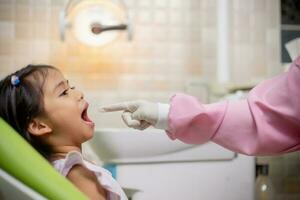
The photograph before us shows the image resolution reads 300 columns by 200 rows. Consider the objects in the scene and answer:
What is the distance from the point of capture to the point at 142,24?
1.71 m

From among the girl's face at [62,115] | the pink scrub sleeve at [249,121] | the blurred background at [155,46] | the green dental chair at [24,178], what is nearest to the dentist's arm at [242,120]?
the pink scrub sleeve at [249,121]

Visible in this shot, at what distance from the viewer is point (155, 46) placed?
5.64 ft

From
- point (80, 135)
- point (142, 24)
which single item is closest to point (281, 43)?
point (142, 24)

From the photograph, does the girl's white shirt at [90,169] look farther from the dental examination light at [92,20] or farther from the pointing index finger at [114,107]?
the dental examination light at [92,20]

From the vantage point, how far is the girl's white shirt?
2.83 ft

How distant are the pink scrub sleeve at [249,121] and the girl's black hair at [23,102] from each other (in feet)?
0.96

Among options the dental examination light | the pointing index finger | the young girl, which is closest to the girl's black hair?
the young girl

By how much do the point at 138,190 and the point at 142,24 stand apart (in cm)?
72

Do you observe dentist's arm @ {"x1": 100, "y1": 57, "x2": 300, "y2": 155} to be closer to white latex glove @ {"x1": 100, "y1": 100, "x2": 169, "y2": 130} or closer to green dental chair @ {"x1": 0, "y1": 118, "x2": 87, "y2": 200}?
white latex glove @ {"x1": 100, "y1": 100, "x2": 169, "y2": 130}

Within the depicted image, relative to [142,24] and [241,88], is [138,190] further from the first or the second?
[142,24]

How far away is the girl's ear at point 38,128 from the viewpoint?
3.00 feet

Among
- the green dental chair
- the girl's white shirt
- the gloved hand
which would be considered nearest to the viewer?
the green dental chair

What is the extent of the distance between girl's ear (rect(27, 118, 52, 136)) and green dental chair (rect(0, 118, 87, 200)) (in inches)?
11.4

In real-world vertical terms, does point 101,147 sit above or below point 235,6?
below
